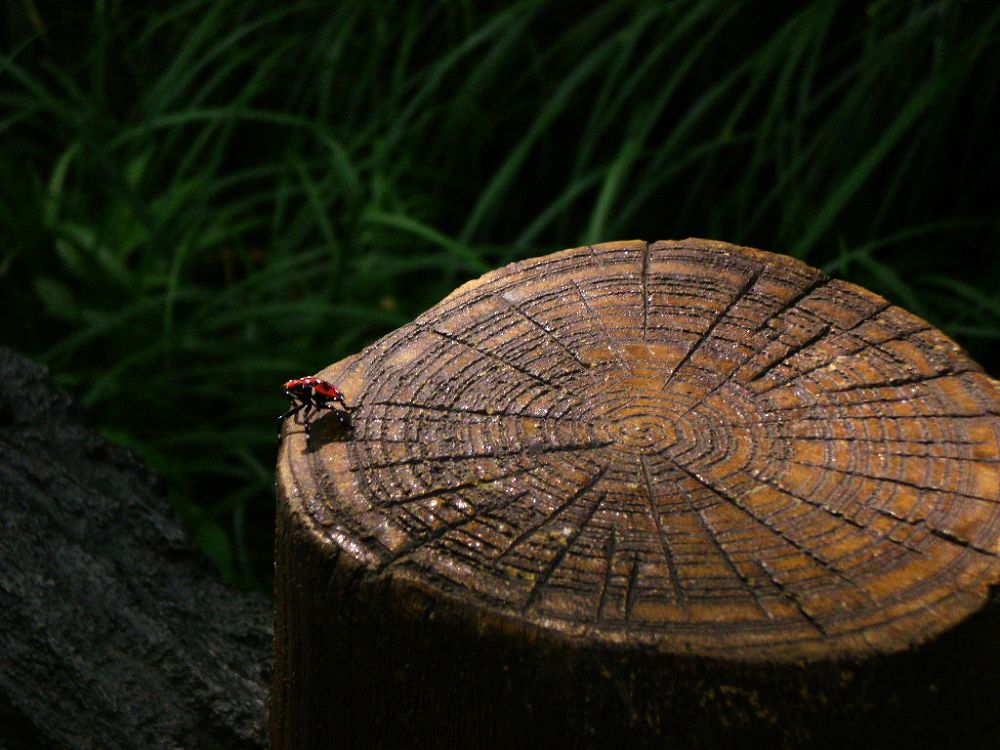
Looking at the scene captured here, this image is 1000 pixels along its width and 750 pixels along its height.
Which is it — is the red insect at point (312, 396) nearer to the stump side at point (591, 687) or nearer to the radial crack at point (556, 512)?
the stump side at point (591, 687)

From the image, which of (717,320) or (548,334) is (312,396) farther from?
(717,320)

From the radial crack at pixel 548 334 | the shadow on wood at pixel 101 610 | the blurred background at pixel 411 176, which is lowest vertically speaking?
the shadow on wood at pixel 101 610

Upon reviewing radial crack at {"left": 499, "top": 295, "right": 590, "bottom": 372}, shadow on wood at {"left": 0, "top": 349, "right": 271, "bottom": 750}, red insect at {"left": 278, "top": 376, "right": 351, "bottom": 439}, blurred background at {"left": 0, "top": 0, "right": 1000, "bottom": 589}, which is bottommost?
shadow on wood at {"left": 0, "top": 349, "right": 271, "bottom": 750}

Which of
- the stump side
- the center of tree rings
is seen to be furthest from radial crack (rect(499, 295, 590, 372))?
the stump side

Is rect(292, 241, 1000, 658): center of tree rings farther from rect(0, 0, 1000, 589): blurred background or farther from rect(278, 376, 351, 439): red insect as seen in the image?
rect(0, 0, 1000, 589): blurred background

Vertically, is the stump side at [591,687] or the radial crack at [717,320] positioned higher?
the radial crack at [717,320]

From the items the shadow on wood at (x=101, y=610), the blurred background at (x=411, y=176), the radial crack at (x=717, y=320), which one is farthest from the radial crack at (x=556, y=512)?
the blurred background at (x=411, y=176)

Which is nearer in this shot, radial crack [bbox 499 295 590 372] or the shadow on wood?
radial crack [bbox 499 295 590 372]
